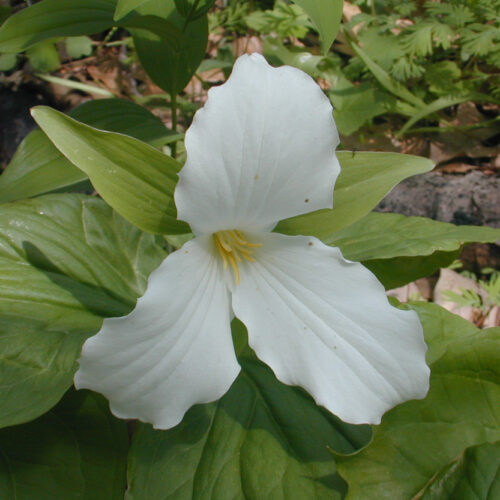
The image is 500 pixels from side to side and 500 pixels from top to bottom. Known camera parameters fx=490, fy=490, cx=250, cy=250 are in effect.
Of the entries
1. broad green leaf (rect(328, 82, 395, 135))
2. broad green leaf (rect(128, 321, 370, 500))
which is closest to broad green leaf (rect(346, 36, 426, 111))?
broad green leaf (rect(328, 82, 395, 135))

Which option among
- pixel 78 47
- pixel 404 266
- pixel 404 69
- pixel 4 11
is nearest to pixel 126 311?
pixel 404 266

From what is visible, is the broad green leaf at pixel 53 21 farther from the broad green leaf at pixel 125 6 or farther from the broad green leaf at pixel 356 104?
the broad green leaf at pixel 356 104

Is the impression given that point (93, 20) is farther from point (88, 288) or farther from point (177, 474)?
point (177, 474)

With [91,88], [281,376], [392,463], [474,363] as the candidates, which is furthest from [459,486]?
[91,88]

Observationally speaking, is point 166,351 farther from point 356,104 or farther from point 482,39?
point 482,39

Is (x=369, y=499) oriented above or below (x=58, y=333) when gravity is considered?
below

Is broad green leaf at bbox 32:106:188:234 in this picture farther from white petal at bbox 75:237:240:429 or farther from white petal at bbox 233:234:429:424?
white petal at bbox 233:234:429:424

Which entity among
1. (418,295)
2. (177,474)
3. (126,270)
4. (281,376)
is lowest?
(418,295)
